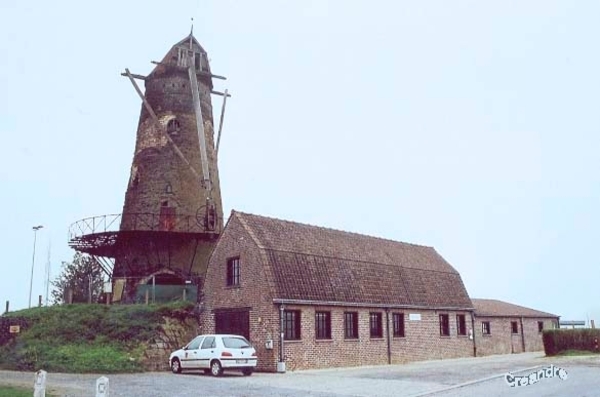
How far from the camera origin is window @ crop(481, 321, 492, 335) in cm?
3547

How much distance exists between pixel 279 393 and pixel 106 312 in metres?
13.3

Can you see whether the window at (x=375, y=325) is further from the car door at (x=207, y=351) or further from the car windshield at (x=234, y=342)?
the car door at (x=207, y=351)

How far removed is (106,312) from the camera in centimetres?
2619

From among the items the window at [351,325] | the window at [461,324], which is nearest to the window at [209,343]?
the window at [351,325]

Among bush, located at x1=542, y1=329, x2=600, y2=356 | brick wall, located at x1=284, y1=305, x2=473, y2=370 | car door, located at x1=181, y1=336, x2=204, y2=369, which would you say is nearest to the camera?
car door, located at x1=181, y1=336, x2=204, y2=369

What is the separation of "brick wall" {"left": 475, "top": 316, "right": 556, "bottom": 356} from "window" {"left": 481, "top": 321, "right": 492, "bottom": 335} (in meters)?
0.11

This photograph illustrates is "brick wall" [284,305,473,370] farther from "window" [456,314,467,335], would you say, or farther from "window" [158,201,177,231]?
"window" [158,201,177,231]

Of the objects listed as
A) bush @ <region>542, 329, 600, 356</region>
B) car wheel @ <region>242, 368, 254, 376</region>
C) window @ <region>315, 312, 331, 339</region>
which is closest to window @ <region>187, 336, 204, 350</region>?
car wheel @ <region>242, 368, 254, 376</region>

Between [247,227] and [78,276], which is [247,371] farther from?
[78,276]

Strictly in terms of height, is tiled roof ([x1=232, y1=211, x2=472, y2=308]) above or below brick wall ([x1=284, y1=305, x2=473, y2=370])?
above

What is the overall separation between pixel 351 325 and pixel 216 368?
729cm

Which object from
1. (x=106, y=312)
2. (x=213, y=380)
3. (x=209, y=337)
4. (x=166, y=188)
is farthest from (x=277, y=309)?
(x=166, y=188)

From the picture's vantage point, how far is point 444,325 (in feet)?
104

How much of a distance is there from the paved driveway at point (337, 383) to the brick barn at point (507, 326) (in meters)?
12.4
